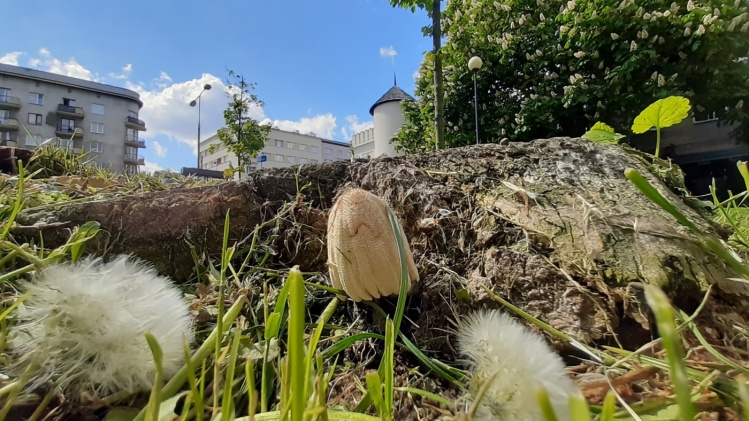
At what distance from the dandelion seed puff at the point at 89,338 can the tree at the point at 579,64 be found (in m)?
5.86

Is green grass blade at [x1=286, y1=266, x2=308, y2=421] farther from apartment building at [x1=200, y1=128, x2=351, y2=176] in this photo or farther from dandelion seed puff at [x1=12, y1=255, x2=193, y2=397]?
apartment building at [x1=200, y1=128, x2=351, y2=176]

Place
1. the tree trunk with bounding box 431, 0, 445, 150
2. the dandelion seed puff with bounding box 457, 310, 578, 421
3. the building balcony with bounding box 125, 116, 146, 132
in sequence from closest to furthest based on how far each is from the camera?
the dandelion seed puff with bounding box 457, 310, 578, 421
the tree trunk with bounding box 431, 0, 445, 150
the building balcony with bounding box 125, 116, 146, 132

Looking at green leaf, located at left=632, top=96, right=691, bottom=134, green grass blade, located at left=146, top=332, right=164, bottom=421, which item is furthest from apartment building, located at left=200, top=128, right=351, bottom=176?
green grass blade, located at left=146, top=332, right=164, bottom=421

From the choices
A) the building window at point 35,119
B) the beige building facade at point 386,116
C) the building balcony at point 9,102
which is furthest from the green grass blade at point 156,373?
the building balcony at point 9,102

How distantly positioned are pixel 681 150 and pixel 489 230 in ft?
34.0

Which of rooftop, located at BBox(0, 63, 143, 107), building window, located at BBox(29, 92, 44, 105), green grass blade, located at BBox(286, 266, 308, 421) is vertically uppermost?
rooftop, located at BBox(0, 63, 143, 107)

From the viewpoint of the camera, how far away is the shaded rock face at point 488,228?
1.81 ft

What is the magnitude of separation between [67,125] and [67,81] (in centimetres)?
353

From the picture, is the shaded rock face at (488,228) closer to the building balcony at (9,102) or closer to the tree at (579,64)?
the tree at (579,64)

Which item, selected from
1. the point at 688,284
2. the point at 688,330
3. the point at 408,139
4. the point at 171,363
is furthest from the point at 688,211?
the point at 408,139

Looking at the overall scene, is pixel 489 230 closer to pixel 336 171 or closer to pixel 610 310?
pixel 610 310

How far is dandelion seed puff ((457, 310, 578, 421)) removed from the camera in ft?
1.00

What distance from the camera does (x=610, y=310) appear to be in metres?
0.53

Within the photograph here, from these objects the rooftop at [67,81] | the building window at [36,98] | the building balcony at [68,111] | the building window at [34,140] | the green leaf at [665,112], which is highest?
the rooftop at [67,81]
